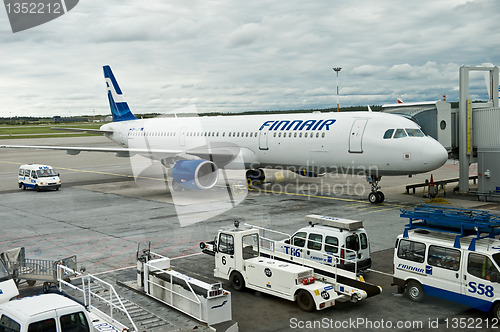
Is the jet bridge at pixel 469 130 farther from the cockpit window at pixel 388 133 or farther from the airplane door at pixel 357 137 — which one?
the airplane door at pixel 357 137

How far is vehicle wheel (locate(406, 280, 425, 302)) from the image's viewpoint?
40.2ft

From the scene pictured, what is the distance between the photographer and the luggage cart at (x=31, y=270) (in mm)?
12859

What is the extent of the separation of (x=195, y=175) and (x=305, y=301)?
16267 mm

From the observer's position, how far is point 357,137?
81.2 ft

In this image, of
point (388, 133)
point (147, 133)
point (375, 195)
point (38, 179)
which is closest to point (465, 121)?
point (388, 133)

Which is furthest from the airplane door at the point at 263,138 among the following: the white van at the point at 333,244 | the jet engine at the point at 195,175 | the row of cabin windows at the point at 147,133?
the white van at the point at 333,244

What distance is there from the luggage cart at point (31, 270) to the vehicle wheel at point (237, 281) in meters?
4.14

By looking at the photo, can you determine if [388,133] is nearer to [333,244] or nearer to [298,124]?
[298,124]

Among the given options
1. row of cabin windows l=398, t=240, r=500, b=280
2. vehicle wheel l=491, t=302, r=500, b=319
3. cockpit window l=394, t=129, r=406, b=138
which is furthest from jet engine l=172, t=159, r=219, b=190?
vehicle wheel l=491, t=302, r=500, b=319

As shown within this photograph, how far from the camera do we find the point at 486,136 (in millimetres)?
26578

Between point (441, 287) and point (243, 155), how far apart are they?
19.6 meters

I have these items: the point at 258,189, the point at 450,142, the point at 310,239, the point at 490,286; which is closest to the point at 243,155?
the point at 258,189

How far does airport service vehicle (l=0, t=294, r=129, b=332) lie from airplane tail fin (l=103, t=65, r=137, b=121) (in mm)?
33897

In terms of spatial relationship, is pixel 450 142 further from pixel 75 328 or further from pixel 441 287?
pixel 75 328
